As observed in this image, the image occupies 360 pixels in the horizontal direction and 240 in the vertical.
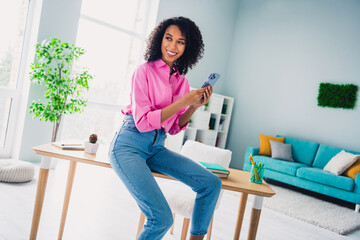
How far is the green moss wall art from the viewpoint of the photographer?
4.80 metres

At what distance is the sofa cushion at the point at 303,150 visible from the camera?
4.96 meters

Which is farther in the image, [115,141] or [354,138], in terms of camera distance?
[354,138]

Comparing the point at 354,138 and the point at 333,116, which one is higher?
the point at 333,116

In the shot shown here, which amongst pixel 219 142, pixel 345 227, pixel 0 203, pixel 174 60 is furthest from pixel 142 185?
pixel 219 142

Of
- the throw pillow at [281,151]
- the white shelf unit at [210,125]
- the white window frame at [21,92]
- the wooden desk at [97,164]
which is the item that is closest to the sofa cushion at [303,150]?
the throw pillow at [281,151]

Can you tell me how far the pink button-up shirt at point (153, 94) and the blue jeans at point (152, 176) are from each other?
7 centimetres

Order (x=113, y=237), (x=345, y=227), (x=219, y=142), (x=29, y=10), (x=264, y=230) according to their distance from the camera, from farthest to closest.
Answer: (x=219, y=142), (x=29, y=10), (x=345, y=227), (x=264, y=230), (x=113, y=237)

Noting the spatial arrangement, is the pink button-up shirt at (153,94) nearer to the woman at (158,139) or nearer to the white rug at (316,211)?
the woman at (158,139)

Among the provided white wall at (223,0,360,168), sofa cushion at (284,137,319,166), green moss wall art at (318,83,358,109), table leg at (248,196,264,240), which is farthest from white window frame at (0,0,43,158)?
green moss wall art at (318,83,358,109)

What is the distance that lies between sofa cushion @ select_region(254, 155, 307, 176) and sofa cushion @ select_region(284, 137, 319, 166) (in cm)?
24

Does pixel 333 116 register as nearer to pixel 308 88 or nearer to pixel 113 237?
pixel 308 88

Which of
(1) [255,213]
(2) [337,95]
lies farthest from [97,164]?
(2) [337,95]

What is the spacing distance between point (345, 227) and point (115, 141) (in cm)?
285

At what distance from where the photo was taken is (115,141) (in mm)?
1451
